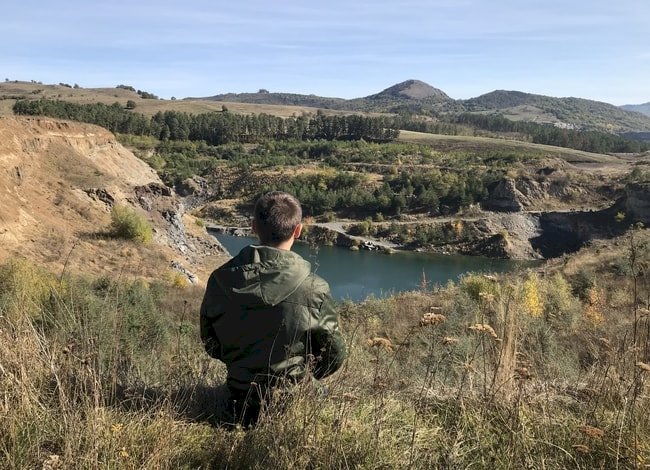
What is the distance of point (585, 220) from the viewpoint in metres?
62.1

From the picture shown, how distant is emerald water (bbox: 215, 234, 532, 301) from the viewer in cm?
4172

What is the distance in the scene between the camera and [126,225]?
90.6 feet

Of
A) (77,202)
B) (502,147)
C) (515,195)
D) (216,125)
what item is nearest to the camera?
(77,202)

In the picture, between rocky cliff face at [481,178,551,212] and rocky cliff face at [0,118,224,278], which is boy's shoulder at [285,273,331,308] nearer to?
rocky cliff face at [0,118,224,278]

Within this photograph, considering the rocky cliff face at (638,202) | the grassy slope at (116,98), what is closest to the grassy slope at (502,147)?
the rocky cliff face at (638,202)

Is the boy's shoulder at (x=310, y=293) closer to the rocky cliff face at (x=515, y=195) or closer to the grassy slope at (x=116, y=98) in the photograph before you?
the rocky cliff face at (x=515, y=195)

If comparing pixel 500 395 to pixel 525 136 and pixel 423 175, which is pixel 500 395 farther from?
pixel 525 136

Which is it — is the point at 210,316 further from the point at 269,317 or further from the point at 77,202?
the point at 77,202

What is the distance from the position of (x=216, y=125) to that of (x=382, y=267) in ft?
183

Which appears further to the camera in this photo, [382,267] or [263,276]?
[382,267]

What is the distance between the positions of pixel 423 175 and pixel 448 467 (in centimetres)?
7031

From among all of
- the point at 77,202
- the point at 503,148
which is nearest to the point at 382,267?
the point at 77,202

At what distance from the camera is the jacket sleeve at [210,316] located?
3.13 meters

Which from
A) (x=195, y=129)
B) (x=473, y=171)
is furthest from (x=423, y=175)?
(x=195, y=129)
